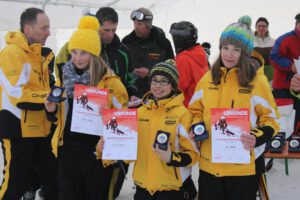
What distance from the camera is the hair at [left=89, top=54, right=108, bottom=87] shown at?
2.78 meters

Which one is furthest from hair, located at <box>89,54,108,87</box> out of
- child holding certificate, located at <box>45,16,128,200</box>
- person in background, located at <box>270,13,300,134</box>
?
person in background, located at <box>270,13,300,134</box>

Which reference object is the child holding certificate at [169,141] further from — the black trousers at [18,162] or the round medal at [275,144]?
the round medal at [275,144]

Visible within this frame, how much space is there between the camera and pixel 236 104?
2.51m

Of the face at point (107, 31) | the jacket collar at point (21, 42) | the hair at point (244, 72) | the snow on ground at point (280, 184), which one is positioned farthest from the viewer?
the snow on ground at point (280, 184)

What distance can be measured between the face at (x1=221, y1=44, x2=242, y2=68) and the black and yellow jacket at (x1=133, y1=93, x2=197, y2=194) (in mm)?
399

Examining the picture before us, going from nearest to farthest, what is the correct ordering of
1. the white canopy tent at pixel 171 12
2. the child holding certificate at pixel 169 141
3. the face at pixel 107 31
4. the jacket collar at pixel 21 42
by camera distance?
the child holding certificate at pixel 169 141, the jacket collar at pixel 21 42, the face at pixel 107 31, the white canopy tent at pixel 171 12

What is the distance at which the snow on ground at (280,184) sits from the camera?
4.13 m

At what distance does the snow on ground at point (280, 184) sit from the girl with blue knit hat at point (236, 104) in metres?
1.69

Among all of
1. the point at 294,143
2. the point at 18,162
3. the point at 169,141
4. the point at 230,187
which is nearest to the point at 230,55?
the point at 169,141

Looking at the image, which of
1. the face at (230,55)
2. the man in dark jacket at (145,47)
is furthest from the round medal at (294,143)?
the face at (230,55)

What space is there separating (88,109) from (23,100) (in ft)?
2.19

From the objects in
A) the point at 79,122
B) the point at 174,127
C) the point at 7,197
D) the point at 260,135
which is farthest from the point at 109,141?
the point at 7,197

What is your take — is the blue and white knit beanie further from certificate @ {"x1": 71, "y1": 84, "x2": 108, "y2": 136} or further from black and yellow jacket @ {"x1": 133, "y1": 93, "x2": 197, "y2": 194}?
certificate @ {"x1": 71, "y1": 84, "x2": 108, "y2": 136}

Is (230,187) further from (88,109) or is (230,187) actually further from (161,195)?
(88,109)
